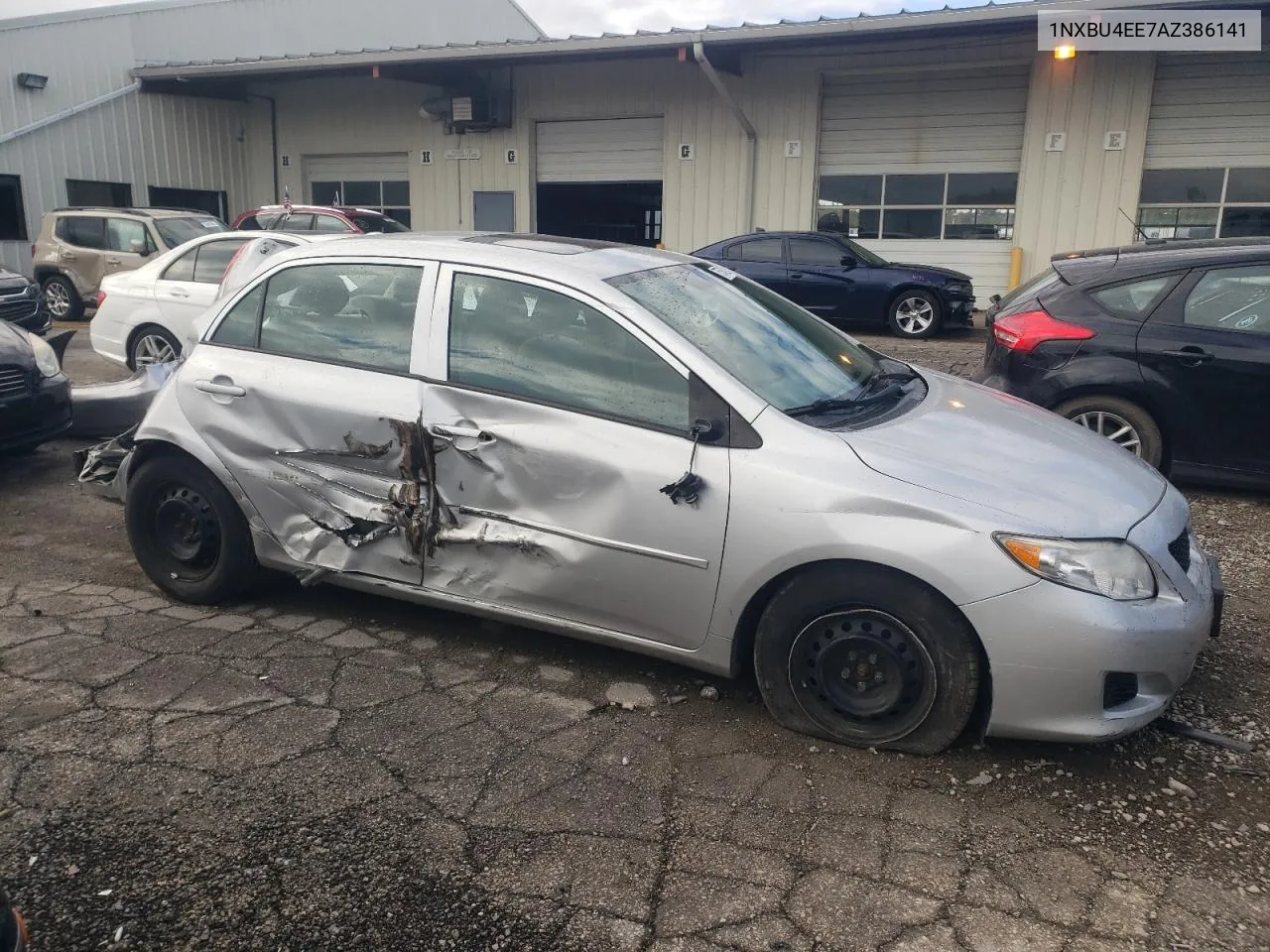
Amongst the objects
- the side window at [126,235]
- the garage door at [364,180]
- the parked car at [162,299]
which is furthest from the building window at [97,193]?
the parked car at [162,299]

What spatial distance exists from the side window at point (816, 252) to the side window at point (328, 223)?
641cm

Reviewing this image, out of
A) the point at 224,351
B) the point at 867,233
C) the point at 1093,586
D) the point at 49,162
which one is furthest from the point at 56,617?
the point at 49,162

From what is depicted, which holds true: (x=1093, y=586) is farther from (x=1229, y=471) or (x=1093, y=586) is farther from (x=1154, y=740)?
(x=1229, y=471)

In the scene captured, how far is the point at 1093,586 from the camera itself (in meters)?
2.97

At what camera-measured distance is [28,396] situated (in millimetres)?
6215

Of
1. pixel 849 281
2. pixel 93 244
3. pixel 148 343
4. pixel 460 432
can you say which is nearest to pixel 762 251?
pixel 849 281

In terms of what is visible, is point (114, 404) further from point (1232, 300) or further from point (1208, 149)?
point (1208, 149)

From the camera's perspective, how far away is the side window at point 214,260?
9289 mm

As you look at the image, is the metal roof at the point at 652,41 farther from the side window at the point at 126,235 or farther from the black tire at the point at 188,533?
the black tire at the point at 188,533

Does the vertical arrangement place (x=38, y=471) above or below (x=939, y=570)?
below

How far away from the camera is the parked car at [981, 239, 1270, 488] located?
5.68 metres

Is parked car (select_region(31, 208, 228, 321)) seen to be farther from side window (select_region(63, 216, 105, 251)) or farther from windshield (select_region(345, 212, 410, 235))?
windshield (select_region(345, 212, 410, 235))

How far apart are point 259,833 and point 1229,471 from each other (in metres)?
5.42

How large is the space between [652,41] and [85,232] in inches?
366
